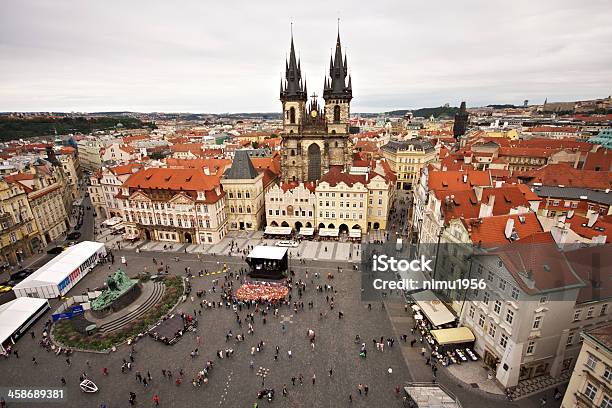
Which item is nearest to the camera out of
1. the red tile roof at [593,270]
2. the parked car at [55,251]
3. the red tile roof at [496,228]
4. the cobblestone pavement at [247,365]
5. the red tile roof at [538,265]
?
the red tile roof at [538,265]

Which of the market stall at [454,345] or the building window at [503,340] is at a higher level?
the building window at [503,340]

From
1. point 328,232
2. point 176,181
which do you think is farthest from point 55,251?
point 328,232

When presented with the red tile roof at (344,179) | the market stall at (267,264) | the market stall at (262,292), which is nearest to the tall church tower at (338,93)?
the red tile roof at (344,179)

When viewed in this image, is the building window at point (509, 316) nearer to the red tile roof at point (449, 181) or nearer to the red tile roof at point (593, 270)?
the red tile roof at point (593, 270)

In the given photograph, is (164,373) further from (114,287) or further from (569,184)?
(569,184)

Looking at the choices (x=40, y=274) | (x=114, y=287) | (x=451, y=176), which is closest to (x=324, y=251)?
(x=451, y=176)

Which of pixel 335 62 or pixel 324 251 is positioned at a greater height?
pixel 335 62

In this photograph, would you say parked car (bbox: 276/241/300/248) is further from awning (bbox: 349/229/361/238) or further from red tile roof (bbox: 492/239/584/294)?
red tile roof (bbox: 492/239/584/294)
